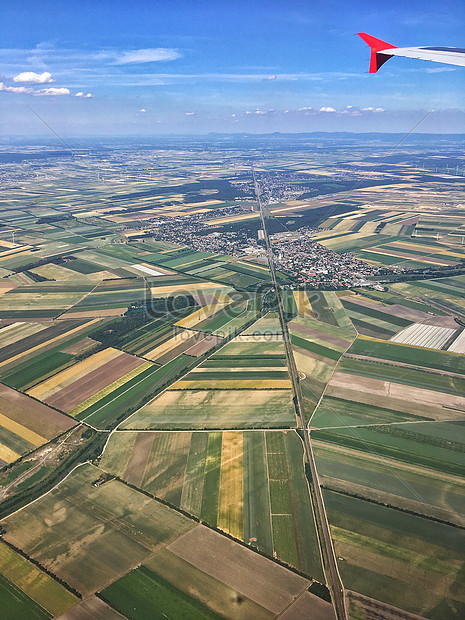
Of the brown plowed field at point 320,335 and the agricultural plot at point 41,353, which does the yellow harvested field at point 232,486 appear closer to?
the brown plowed field at point 320,335

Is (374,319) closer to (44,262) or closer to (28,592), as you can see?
(28,592)

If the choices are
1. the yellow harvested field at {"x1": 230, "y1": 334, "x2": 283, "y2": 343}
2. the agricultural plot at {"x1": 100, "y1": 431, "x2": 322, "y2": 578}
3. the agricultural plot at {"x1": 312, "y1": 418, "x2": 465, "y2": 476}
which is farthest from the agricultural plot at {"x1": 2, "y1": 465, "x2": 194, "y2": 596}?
the yellow harvested field at {"x1": 230, "y1": 334, "x2": 283, "y2": 343}

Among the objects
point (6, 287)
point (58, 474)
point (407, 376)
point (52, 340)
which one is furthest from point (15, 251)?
point (407, 376)

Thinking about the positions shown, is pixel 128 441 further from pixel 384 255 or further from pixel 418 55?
pixel 384 255

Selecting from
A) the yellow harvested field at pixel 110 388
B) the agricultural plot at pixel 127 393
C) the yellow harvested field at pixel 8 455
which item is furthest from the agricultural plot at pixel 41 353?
the yellow harvested field at pixel 8 455

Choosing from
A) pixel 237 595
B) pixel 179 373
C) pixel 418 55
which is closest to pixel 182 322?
pixel 179 373

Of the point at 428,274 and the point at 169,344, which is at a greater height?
the point at 169,344
